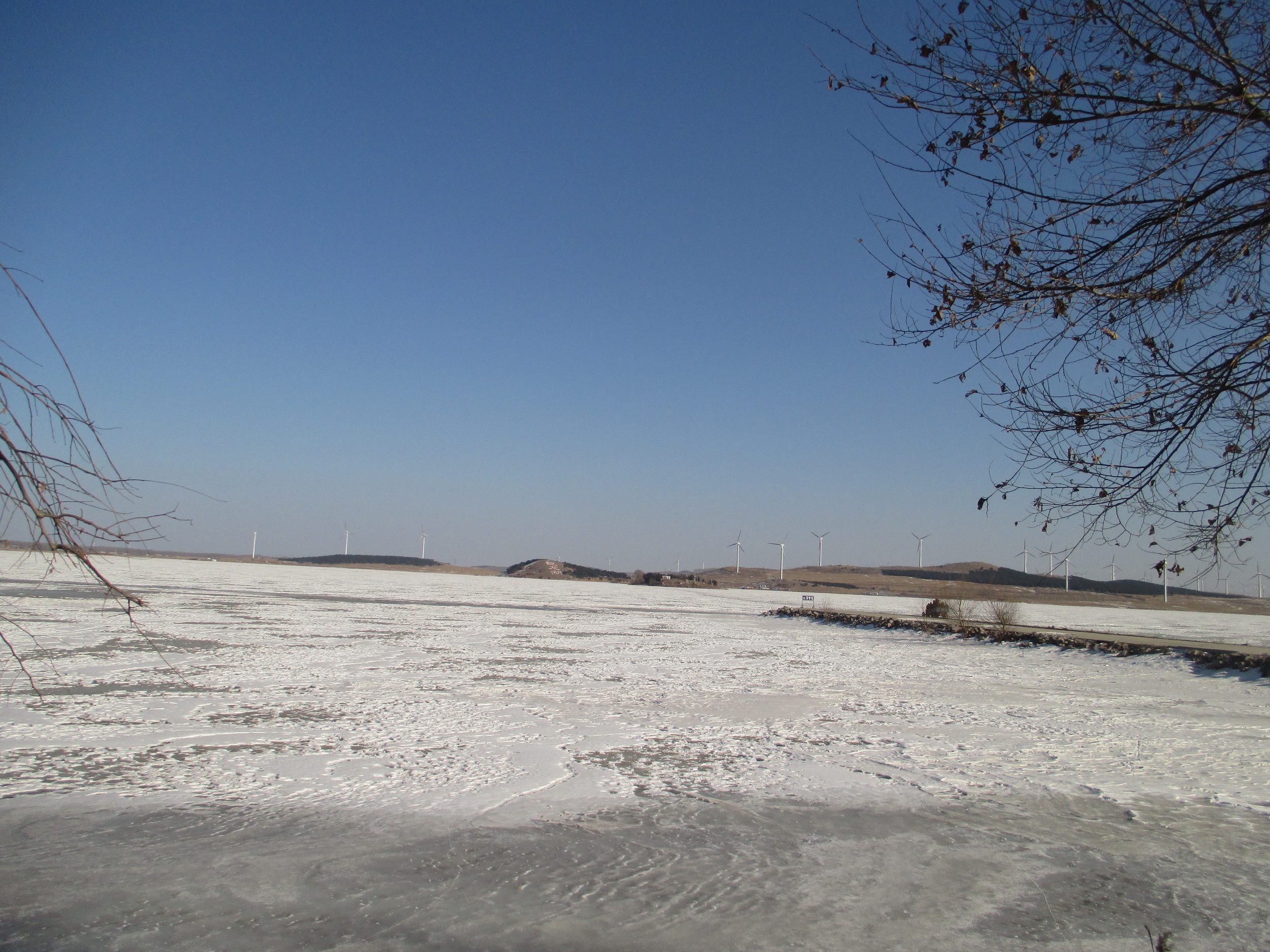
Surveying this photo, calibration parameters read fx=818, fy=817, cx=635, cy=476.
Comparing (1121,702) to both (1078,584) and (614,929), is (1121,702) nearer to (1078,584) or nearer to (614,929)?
(614,929)

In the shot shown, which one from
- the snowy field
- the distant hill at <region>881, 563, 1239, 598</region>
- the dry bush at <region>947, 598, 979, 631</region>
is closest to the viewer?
the snowy field

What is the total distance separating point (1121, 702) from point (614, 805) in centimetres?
758

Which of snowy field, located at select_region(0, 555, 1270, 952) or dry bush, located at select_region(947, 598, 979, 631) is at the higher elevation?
dry bush, located at select_region(947, 598, 979, 631)

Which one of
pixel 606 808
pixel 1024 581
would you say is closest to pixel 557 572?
pixel 1024 581

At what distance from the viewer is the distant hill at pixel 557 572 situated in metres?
84.4

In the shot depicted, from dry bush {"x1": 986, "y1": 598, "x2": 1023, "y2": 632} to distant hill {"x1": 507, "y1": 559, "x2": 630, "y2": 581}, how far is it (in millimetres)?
57090

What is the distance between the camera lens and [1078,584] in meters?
95.1

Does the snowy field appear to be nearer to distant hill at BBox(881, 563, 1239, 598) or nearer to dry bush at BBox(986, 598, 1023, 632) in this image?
dry bush at BBox(986, 598, 1023, 632)

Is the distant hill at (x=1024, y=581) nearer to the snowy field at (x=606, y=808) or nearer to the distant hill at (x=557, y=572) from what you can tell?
the distant hill at (x=557, y=572)

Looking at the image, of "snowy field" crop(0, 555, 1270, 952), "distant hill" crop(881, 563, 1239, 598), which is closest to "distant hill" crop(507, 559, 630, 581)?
"distant hill" crop(881, 563, 1239, 598)

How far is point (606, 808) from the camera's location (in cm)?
510

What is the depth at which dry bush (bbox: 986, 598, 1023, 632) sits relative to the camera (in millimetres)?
21361

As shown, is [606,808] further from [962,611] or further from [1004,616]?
[962,611]

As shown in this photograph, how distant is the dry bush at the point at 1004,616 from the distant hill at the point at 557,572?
57.1 m
